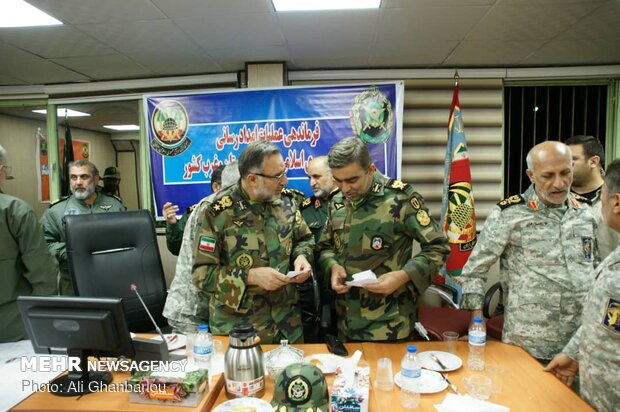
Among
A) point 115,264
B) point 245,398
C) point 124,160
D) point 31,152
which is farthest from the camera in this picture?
point 124,160

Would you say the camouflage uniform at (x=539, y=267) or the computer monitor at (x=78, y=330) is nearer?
the computer monitor at (x=78, y=330)

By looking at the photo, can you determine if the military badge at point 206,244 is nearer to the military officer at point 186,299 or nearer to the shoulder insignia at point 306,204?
the military officer at point 186,299

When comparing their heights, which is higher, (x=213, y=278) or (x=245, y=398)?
(x=213, y=278)

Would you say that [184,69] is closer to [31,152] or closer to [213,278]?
[213,278]

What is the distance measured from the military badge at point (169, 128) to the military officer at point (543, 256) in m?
3.15

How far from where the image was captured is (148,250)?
294 centimetres

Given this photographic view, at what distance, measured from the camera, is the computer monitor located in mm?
1537

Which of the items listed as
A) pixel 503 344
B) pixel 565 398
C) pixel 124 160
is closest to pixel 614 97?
pixel 503 344

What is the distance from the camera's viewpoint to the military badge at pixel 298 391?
1.35 meters

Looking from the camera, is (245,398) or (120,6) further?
(120,6)

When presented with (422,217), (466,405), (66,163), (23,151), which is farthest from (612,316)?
(23,151)

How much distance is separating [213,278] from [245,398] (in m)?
0.70

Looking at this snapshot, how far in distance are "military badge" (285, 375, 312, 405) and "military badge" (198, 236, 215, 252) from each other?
88cm

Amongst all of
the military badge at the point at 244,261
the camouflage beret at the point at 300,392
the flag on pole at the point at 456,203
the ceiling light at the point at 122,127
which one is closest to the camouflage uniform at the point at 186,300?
the military badge at the point at 244,261
